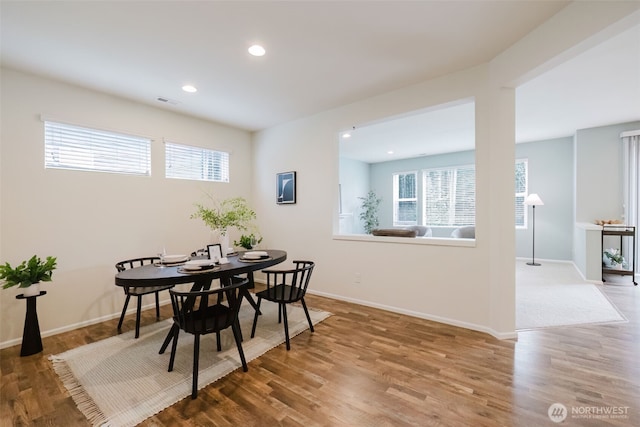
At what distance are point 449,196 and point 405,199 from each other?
119cm

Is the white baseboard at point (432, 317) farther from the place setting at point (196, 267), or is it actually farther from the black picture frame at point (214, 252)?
the place setting at point (196, 267)

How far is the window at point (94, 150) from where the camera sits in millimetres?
2945

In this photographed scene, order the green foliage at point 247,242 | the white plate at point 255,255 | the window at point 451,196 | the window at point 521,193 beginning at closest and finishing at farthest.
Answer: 1. the white plate at point 255,255
2. the green foliage at point 247,242
3. the window at point 521,193
4. the window at point 451,196

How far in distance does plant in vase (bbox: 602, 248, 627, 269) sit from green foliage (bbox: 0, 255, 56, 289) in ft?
25.9

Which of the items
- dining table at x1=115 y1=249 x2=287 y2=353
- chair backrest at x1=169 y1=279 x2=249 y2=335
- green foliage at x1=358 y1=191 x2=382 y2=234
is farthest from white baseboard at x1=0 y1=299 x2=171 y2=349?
green foliage at x1=358 y1=191 x2=382 y2=234

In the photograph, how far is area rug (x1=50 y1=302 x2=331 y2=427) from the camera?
176 cm

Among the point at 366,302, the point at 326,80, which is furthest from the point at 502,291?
the point at 326,80

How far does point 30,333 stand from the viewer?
8.11 feet

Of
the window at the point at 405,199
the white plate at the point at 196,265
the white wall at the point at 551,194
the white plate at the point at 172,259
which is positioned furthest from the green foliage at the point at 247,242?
the white wall at the point at 551,194

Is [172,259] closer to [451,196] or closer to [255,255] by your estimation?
[255,255]

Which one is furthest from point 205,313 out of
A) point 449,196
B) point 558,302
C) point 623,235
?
point 449,196

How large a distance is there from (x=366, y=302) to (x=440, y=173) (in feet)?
16.5

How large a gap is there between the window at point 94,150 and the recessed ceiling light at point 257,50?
212cm

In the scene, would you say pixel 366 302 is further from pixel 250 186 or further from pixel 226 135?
pixel 226 135
